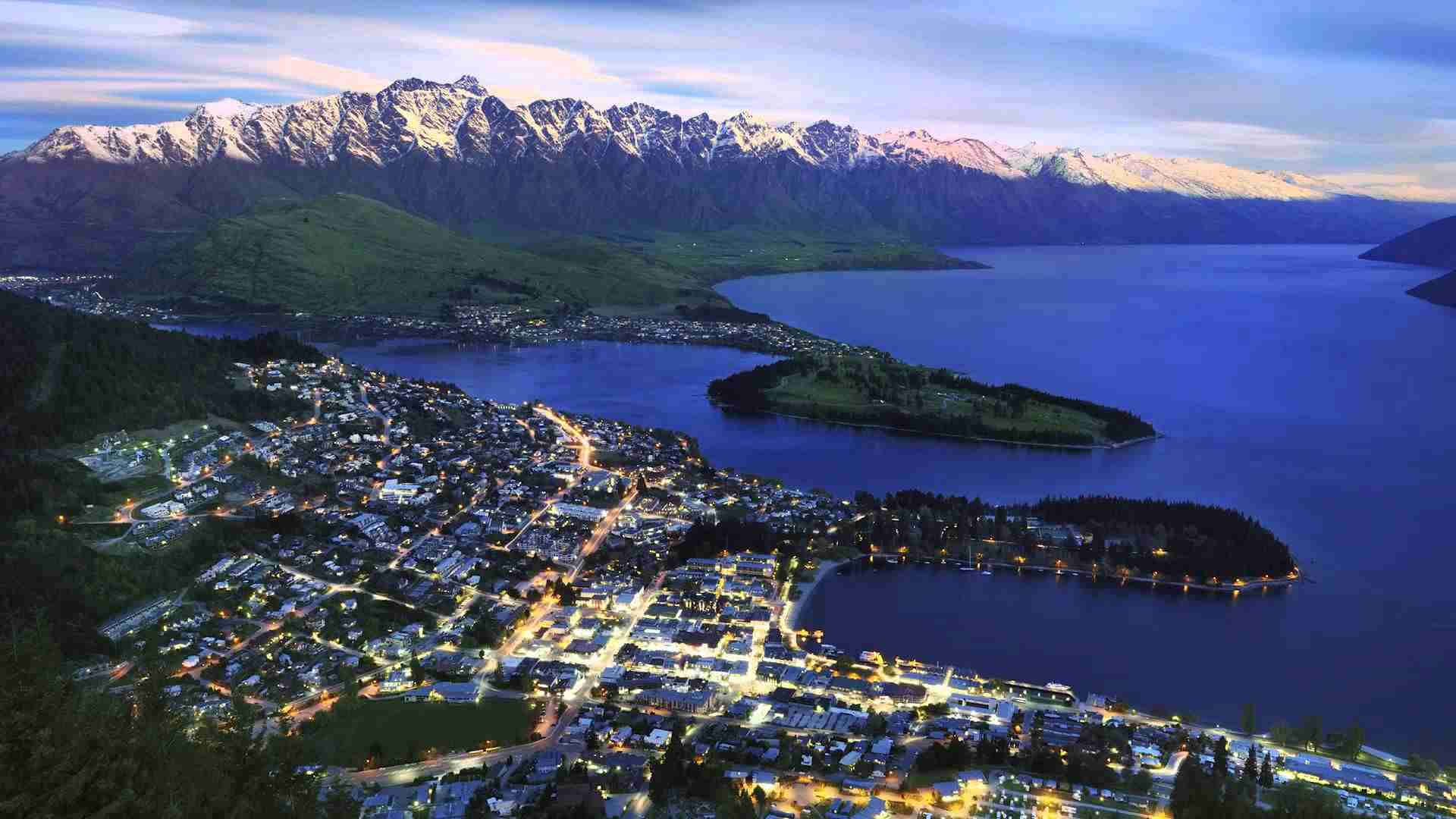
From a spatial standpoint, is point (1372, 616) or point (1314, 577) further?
point (1314, 577)

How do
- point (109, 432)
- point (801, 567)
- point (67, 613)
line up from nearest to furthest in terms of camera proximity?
point (67, 613)
point (801, 567)
point (109, 432)

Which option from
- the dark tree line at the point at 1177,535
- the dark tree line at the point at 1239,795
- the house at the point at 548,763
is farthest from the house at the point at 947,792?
the dark tree line at the point at 1177,535

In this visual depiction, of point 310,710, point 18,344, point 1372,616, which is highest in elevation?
point 18,344

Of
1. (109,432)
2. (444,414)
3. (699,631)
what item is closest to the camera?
(699,631)

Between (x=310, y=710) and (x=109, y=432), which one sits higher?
(x=109, y=432)

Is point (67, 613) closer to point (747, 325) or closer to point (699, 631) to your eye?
point (699, 631)

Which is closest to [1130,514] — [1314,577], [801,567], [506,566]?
[1314,577]
